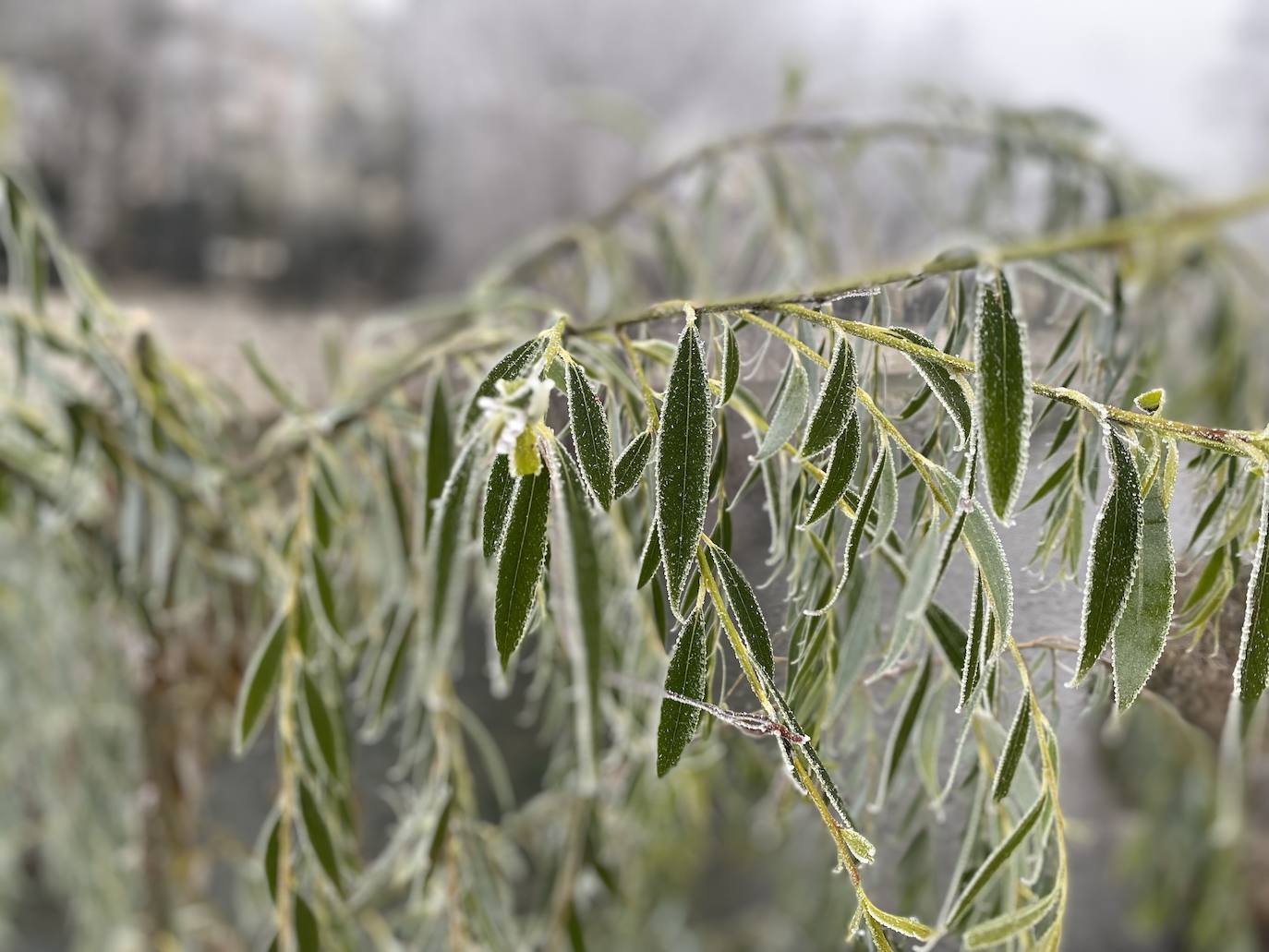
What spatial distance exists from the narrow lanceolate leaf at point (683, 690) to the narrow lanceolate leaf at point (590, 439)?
0.03 m

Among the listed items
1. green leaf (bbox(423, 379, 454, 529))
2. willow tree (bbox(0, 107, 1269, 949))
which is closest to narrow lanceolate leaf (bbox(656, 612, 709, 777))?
willow tree (bbox(0, 107, 1269, 949))

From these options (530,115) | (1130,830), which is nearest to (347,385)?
(530,115)

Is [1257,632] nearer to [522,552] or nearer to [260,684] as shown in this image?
[522,552]

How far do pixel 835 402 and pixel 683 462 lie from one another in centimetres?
3

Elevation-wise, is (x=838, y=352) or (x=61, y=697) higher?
(x=838, y=352)

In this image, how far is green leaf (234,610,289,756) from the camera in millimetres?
297

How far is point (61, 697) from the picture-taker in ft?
1.91

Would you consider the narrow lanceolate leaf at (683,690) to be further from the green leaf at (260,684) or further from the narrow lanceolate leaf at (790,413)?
the green leaf at (260,684)

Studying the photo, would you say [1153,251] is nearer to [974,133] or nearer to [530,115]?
[974,133]

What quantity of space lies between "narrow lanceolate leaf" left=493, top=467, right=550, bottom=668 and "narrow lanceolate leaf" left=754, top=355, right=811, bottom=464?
4 centimetres

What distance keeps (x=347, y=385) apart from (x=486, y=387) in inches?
11.1

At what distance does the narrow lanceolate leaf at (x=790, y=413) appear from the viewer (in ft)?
0.59

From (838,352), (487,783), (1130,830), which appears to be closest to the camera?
(838,352)

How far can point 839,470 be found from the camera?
0.58 ft
